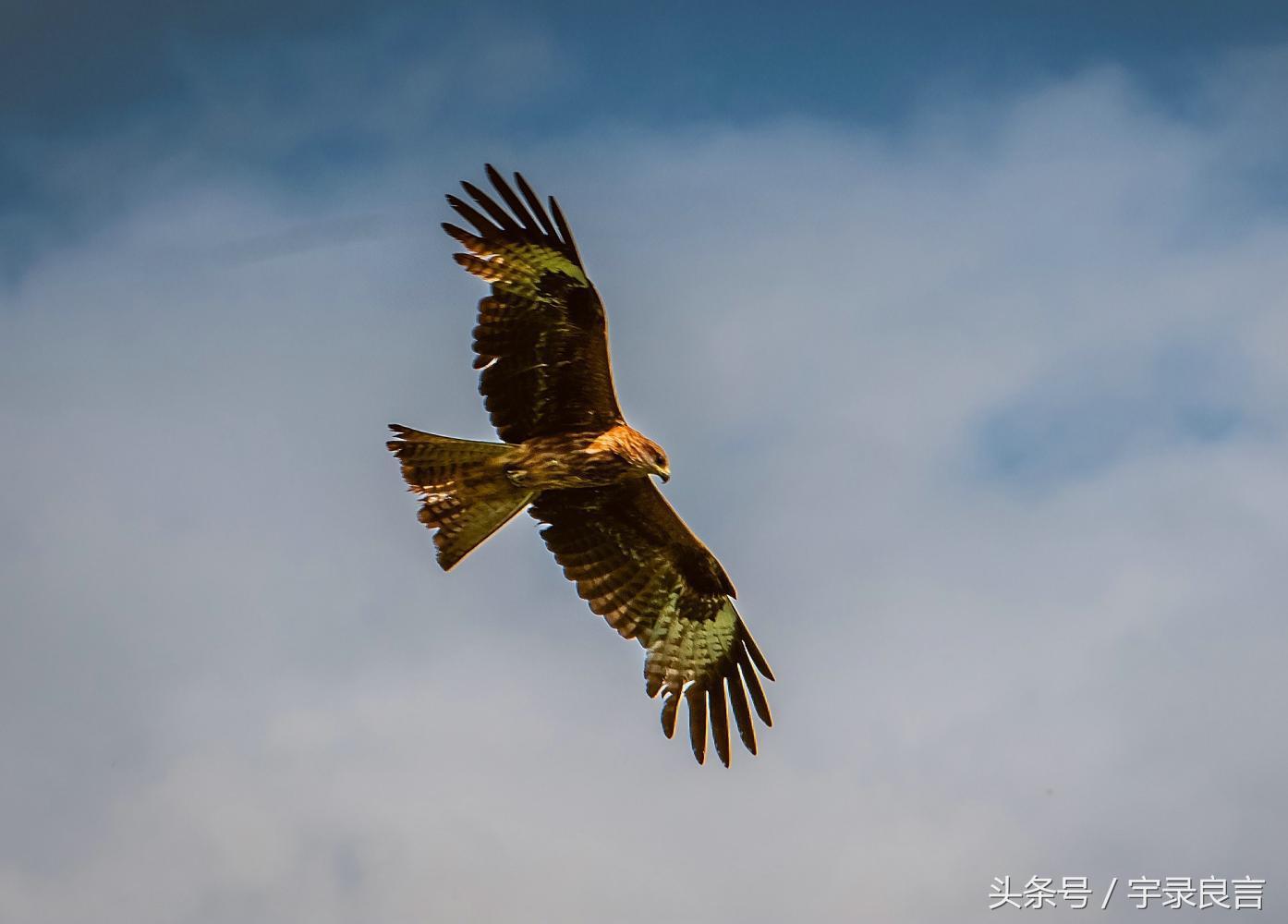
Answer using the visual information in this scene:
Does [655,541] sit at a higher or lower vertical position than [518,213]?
lower

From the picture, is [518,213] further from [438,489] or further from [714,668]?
[714,668]

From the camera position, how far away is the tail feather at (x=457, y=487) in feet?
43.0

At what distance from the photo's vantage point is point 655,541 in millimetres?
14281

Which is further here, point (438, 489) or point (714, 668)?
point (714, 668)

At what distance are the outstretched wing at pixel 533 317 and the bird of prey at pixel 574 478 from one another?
0.01m

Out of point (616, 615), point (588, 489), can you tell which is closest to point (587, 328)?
point (588, 489)

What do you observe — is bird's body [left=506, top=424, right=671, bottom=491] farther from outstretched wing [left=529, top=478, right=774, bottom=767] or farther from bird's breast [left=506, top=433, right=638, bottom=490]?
outstretched wing [left=529, top=478, right=774, bottom=767]

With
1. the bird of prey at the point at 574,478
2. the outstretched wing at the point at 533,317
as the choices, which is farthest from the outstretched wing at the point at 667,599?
the outstretched wing at the point at 533,317

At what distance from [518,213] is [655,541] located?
320cm

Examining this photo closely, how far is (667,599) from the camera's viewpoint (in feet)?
47.8

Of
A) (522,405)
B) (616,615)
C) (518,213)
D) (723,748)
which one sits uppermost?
(518,213)

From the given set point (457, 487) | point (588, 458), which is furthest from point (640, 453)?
point (457, 487)

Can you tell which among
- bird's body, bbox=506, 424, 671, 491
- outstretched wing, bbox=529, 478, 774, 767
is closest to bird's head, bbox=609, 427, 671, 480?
bird's body, bbox=506, 424, 671, 491

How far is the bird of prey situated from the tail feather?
1cm
